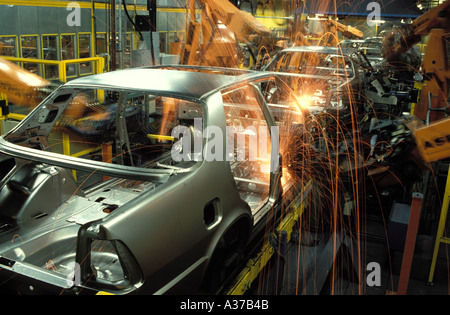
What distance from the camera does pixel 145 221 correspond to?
2107 mm

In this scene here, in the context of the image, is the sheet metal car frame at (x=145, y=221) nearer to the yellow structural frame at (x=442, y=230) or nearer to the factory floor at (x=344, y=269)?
the factory floor at (x=344, y=269)

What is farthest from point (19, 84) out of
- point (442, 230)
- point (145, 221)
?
point (442, 230)

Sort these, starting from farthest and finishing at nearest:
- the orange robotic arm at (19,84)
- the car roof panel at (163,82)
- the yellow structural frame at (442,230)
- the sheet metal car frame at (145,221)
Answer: the orange robotic arm at (19,84) → the yellow structural frame at (442,230) → the car roof panel at (163,82) → the sheet metal car frame at (145,221)

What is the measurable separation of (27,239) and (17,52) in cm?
842

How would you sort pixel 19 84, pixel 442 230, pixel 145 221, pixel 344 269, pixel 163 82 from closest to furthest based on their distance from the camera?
pixel 145 221, pixel 163 82, pixel 442 230, pixel 344 269, pixel 19 84

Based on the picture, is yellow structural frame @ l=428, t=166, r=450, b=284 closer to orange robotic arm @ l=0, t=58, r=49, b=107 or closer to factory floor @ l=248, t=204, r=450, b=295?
factory floor @ l=248, t=204, r=450, b=295

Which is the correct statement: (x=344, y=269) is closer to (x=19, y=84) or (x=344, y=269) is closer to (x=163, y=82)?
(x=163, y=82)

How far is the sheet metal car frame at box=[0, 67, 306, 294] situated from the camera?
206cm

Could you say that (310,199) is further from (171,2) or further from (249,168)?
(171,2)

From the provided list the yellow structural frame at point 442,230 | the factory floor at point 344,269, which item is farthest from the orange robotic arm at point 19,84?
the yellow structural frame at point 442,230

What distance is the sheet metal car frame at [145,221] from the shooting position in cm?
206

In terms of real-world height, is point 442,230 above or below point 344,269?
above

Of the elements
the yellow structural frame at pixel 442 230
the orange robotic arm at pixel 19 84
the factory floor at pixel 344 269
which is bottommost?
the factory floor at pixel 344 269

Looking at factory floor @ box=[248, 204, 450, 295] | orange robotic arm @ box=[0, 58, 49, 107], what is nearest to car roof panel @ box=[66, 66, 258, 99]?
factory floor @ box=[248, 204, 450, 295]
